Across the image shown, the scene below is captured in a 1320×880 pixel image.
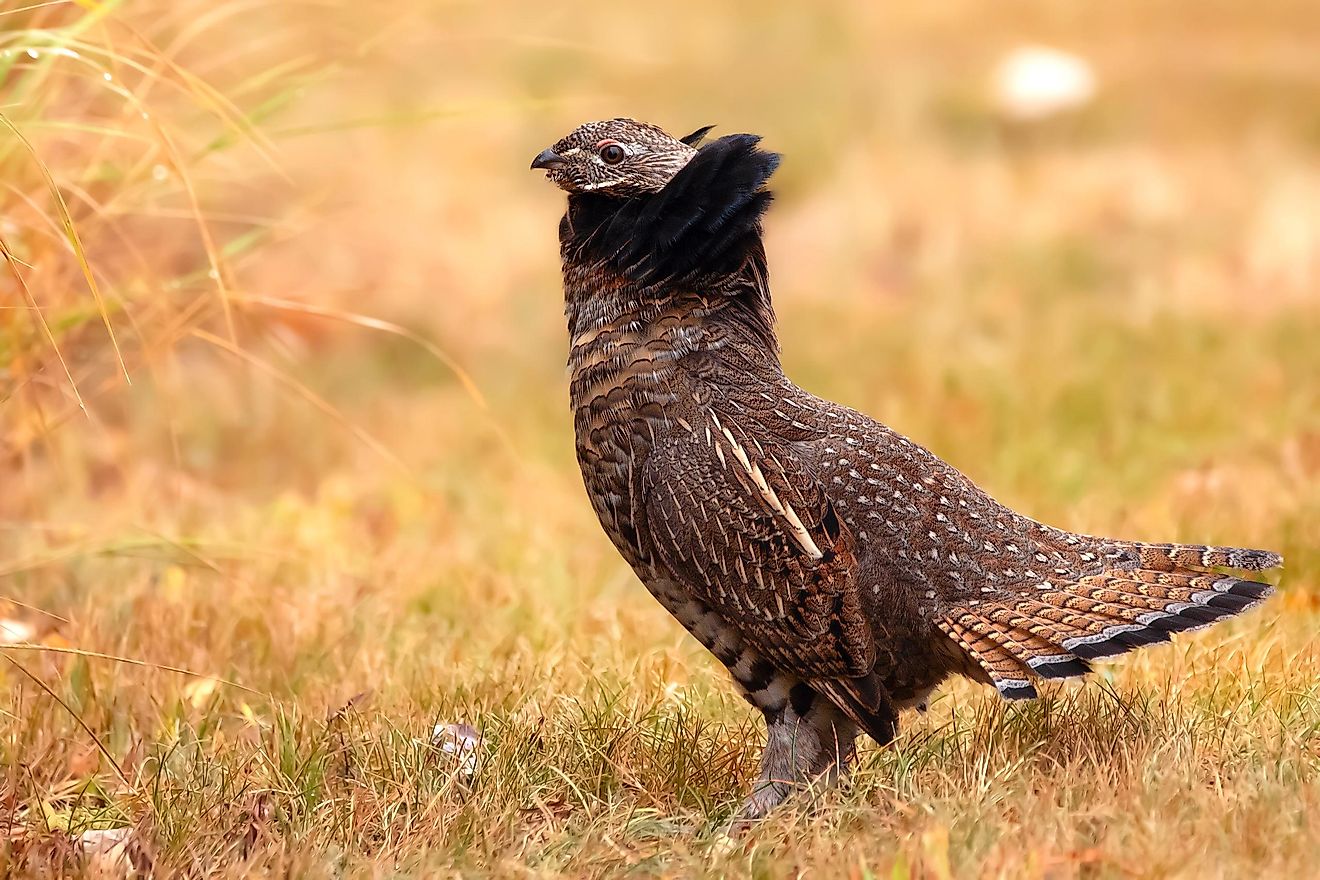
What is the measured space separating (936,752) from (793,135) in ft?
32.8

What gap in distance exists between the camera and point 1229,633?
4.84 meters

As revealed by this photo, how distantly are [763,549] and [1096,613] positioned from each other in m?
0.78

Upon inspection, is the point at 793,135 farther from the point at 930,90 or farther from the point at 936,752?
the point at 936,752

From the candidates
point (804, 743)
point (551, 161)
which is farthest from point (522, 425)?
point (804, 743)

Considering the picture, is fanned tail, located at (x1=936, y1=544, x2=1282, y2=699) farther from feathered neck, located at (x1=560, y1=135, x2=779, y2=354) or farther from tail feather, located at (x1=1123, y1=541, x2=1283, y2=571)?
feathered neck, located at (x1=560, y1=135, x2=779, y2=354)

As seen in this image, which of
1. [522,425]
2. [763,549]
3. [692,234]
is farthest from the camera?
[522,425]

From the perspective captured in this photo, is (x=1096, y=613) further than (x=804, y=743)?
No

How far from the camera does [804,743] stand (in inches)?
151

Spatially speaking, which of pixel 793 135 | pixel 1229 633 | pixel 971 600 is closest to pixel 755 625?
pixel 971 600

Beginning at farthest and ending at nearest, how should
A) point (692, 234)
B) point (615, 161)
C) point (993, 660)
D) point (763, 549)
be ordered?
point (615, 161), point (692, 234), point (763, 549), point (993, 660)

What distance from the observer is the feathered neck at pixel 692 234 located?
4000mm

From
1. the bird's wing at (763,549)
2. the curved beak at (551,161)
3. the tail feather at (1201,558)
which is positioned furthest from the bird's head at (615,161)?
the tail feather at (1201,558)

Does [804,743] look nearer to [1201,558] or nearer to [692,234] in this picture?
[1201,558]

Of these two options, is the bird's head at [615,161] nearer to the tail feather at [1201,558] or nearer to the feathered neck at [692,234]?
the feathered neck at [692,234]
